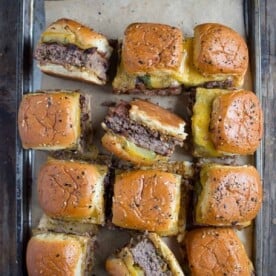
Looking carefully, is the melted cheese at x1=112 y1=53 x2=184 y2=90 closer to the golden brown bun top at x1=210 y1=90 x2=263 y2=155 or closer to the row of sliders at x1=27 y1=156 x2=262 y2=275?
the golden brown bun top at x1=210 y1=90 x2=263 y2=155

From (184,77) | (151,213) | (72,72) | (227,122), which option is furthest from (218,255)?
(72,72)

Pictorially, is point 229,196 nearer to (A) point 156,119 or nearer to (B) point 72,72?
(A) point 156,119

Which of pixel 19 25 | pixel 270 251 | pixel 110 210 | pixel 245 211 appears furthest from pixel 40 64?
pixel 270 251

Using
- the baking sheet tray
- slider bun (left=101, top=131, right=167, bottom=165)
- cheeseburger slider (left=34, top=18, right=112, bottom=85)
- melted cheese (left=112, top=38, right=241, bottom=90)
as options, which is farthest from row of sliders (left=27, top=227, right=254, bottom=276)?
cheeseburger slider (left=34, top=18, right=112, bottom=85)

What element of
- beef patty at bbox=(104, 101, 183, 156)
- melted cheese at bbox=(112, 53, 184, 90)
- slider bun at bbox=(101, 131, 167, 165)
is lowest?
slider bun at bbox=(101, 131, 167, 165)

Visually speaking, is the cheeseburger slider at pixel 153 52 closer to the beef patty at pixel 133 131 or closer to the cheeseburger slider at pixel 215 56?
the cheeseburger slider at pixel 215 56

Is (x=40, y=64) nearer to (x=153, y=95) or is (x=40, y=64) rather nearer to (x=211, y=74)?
(x=153, y=95)
